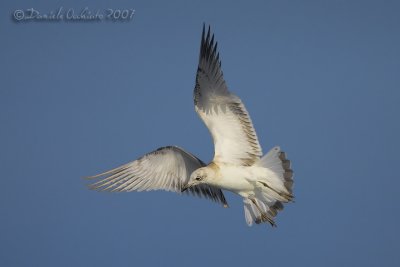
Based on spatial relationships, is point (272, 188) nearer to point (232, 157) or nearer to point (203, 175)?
point (232, 157)

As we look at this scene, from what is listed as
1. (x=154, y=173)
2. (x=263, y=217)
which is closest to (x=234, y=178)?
(x=263, y=217)

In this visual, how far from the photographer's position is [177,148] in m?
8.09

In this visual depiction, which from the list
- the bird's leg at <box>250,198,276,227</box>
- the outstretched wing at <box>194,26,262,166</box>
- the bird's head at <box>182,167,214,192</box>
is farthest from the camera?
the bird's leg at <box>250,198,276,227</box>

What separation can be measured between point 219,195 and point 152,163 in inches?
37.3

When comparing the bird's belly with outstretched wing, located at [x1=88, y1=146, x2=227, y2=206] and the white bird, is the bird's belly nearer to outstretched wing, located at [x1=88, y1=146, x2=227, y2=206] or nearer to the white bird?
the white bird

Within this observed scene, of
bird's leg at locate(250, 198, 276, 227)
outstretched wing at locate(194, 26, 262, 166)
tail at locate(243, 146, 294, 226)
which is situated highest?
outstretched wing at locate(194, 26, 262, 166)

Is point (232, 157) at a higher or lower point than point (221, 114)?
lower

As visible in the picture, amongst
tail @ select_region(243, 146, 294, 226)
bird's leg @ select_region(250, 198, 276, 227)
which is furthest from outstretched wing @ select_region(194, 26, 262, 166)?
bird's leg @ select_region(250, 198, 276, 227)

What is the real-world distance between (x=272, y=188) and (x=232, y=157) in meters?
0.59

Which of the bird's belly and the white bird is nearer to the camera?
the white bird

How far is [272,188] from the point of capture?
7637 millimetres

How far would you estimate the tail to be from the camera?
24.7ft

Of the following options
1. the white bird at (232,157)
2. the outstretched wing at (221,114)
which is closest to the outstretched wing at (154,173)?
the white bird at (232,157)

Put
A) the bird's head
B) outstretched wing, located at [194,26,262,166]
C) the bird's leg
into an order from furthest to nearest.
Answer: the bird's leg < the bird's head < outstretched wing, located at [194,26,262,166]
